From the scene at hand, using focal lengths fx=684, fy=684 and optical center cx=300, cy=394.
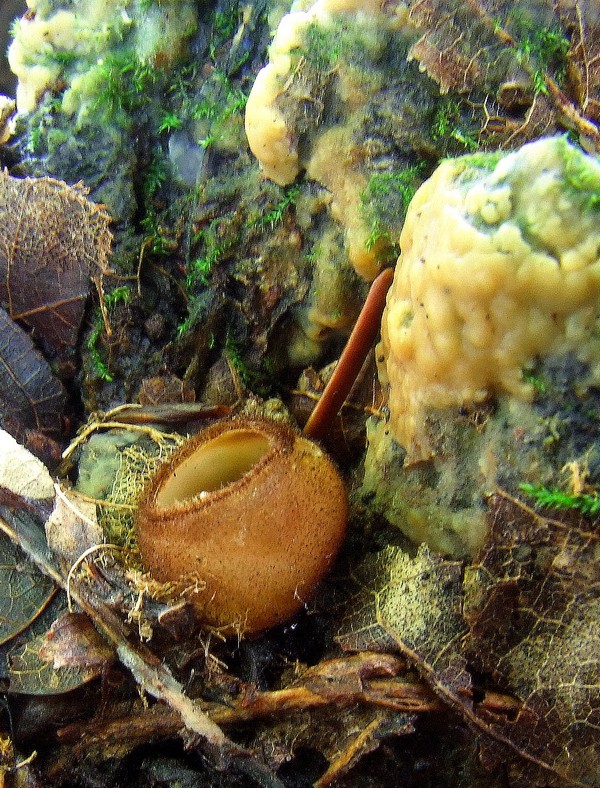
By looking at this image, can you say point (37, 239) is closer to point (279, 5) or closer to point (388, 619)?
point (279, 5)

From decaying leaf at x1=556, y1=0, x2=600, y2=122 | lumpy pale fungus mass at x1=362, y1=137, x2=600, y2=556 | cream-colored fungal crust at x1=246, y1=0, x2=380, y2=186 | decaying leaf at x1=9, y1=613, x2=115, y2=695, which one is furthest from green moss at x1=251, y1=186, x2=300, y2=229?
decaying leaf at x1=9, y1=613, x2=115, y2=695

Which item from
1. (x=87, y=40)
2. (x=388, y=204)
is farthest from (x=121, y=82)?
(x=388, y=204)

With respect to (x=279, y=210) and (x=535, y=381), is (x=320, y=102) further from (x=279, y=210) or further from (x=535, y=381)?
(x=535, y=381)

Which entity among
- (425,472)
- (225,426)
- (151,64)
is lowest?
(425,472)

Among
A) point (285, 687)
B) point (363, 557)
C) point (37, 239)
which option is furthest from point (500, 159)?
point (37, 239)

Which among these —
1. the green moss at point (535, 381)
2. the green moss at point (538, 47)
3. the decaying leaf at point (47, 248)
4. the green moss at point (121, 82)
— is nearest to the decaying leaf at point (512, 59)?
the green moss at point (538, 47)

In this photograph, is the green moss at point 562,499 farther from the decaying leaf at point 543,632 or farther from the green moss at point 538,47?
the green moss at point 538,47
